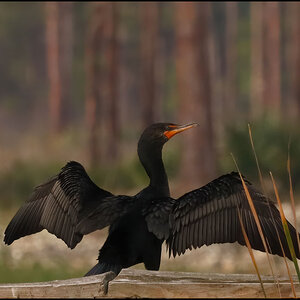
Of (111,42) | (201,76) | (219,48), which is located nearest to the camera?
(201,76)

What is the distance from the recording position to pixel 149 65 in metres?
23.8

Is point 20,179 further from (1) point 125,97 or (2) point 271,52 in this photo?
(1) point 125,97

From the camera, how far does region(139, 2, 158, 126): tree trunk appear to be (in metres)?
21.8

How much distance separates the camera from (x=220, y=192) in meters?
4.96

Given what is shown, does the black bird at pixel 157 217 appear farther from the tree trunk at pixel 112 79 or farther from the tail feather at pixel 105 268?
the tree trunk at pixel 112 79

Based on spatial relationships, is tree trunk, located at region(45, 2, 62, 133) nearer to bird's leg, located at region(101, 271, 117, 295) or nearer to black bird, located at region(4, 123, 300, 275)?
black bird, located at region(4, 123, 300, 275)

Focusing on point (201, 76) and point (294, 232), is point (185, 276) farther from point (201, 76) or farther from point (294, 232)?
point (201, 76)

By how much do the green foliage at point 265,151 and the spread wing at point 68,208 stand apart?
24.3 feet

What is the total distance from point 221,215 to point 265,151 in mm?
8424

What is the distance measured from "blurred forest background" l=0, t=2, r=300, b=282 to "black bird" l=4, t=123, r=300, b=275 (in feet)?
12.0

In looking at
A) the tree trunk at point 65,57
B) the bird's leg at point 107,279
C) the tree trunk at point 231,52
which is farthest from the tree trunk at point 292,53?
the bird's leg at point 107,279

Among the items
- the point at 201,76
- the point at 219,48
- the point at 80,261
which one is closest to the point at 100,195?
the point at 80,261

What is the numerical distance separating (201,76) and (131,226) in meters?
7.79

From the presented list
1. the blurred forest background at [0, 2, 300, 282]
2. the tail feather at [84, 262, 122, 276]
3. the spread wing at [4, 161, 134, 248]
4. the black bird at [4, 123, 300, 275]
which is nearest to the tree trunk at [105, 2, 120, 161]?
the blurred forest background at [0, 2, 300, 282]
